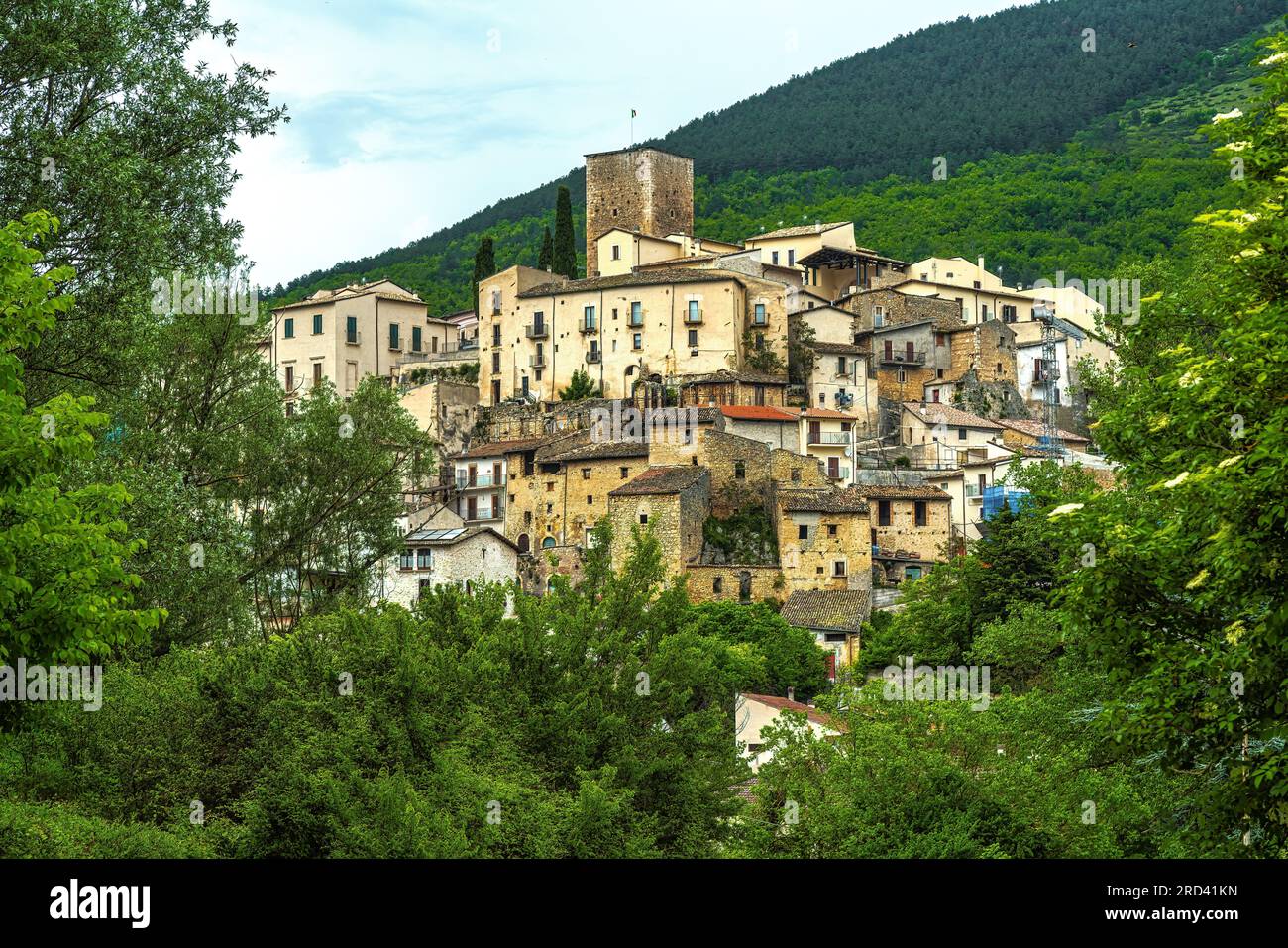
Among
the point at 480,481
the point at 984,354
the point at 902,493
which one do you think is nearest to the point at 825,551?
the point at 902,493

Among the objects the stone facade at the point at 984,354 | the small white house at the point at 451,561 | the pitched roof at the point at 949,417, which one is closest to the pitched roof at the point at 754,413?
the pitched roof at the point at 949,417

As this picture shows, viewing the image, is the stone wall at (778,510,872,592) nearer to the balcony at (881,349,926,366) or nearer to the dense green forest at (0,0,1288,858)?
the balcony at (881,349,926,366)

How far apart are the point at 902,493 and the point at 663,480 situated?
11.7 meters

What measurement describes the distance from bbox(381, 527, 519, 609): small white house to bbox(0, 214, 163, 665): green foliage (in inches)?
2393

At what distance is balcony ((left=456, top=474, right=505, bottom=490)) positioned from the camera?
84.0 meters

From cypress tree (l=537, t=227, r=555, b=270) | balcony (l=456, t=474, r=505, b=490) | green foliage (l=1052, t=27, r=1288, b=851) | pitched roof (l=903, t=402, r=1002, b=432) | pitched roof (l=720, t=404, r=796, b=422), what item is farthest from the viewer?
cypress tree (l=537, t=227, r=555, b=270)

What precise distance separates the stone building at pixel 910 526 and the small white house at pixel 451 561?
16.8 meters

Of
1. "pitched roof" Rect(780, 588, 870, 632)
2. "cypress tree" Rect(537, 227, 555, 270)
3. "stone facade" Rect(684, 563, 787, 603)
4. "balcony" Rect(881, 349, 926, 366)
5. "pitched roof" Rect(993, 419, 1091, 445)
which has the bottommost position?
"pitched roof" Rect(780, 588, 870, 632)

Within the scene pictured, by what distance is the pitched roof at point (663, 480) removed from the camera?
72.9 metres

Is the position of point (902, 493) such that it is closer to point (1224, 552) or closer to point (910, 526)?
point (910, 526)

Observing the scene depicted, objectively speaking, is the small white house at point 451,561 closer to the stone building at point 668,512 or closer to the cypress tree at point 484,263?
the stone building at point 668,512

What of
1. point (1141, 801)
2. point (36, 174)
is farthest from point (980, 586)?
point (36, 174)

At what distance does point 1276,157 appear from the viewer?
1770cm

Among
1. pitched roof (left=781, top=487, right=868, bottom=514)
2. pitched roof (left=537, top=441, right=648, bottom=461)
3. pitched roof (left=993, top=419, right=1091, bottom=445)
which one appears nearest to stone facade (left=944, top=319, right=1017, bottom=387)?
pitched roof (left=993, top=419, right=1091, bottom=445)
